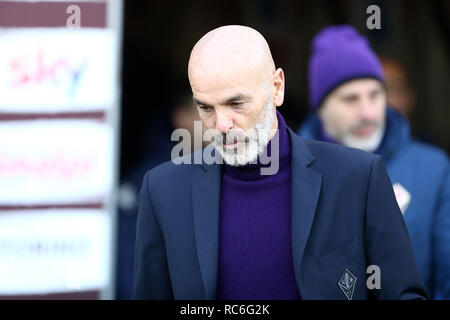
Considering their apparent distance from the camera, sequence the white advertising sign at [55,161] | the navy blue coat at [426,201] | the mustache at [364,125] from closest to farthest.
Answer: the navy blue coat at [426,201] → the mustache at [364,125] → the white advertising sign at [55,161]

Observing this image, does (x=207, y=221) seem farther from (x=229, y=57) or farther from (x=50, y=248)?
(x=50, y=248)

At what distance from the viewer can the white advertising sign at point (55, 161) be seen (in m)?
3.18

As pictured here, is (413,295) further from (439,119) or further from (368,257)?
(439,119)

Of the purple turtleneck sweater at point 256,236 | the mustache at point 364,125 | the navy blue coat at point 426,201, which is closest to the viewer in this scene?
the purple turtleneck sweater at point 256,236

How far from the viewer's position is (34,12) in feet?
10.5

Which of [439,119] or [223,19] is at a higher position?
[223,19]

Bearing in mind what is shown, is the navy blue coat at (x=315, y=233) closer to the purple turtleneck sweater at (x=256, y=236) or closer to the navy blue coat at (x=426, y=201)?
the purple turtleneck sweater at (x=256, y=236)

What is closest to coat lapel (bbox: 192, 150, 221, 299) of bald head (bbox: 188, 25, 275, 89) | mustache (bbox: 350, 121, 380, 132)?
bald head (bbox: 188, 25, 275, 89)

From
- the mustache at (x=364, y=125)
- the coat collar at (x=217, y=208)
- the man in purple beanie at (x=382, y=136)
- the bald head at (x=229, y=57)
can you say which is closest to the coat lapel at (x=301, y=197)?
the coat collar at (x=217, y=208)
